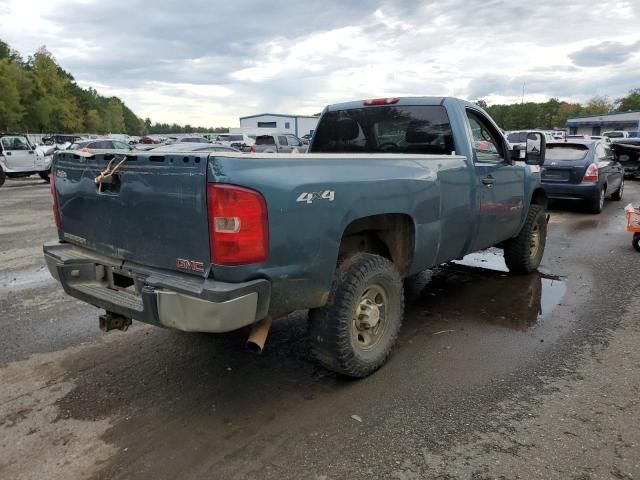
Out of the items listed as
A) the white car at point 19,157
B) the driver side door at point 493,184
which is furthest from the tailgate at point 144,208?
the white car at point 19,157

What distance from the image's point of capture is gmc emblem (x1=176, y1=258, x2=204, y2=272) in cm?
278

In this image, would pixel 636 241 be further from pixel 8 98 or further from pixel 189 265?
pixel 8 98

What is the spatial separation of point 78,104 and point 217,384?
318 feet

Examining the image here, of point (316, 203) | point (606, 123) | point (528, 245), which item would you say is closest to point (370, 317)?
point (316, 203)

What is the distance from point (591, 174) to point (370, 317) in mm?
9520

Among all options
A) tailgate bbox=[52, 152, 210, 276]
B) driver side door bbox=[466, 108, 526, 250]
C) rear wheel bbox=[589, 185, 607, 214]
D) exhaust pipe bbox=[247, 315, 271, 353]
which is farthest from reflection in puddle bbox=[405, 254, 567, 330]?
rear wheel bbox=[589, 185, 607, 214]

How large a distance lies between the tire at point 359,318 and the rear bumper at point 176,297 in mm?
589

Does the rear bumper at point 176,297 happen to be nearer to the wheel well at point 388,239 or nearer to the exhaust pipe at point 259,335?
the exhaust pipe at point 259,335

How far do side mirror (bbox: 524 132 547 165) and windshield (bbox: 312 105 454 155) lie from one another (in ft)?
3.86

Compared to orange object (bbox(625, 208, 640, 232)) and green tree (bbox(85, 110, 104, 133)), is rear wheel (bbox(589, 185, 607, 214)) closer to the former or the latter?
orange object (bbox(625, 208, 640, 232))

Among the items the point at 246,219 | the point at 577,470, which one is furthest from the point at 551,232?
the point at 246,219

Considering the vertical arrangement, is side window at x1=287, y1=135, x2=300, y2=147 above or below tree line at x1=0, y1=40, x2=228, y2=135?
below

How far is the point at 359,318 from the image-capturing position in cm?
354

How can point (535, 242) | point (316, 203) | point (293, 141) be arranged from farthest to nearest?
point (293, 141) → point (535, 242) → point (316, 203)
